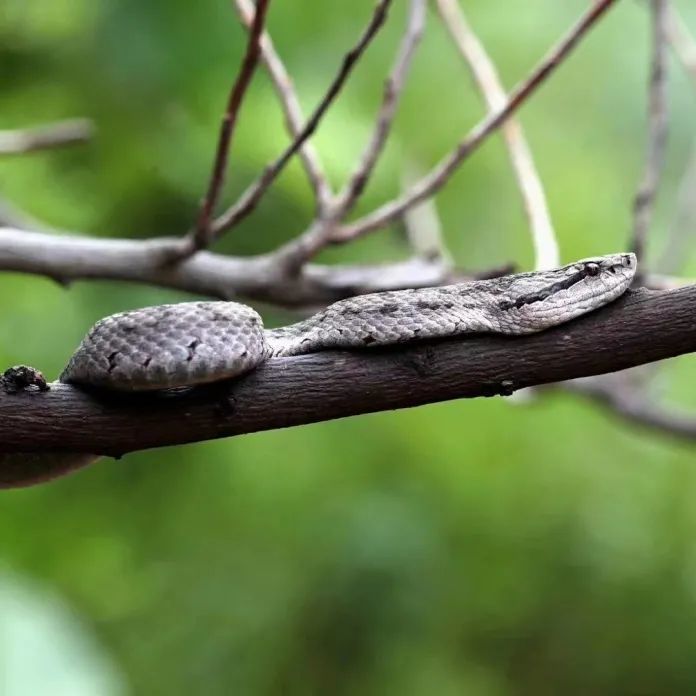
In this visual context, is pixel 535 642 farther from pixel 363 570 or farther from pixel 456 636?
pixel 363 570

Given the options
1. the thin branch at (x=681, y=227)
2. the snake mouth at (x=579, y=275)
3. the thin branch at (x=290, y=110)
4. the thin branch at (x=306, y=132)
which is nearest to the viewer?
the snake mouth at (x=579, y=275)

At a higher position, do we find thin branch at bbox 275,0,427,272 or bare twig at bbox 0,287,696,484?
thin branch at bbox 275,0,427,272

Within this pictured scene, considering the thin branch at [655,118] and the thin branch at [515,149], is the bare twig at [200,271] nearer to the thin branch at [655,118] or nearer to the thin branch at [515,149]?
the thin branch at [515,149]

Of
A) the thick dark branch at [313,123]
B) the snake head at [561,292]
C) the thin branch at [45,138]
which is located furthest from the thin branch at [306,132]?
the thin branch at [45,138]

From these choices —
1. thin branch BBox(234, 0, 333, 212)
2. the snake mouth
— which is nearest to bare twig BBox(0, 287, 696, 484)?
the snake mouth

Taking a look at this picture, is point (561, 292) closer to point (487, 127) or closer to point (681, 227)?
point (487, 127)

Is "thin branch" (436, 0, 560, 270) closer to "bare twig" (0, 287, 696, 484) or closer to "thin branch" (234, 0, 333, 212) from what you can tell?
"thin branch" (234, 0, 333, 212)
